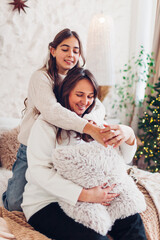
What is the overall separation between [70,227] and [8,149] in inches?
39.6

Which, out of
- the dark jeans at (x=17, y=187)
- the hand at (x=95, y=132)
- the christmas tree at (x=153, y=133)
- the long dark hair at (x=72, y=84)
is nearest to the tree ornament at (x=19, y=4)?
the long dark hair at (x=72, y=84)

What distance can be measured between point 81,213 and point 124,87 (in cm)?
252

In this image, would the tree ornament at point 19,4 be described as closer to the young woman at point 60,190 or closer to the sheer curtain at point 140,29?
the young woman at point 60,190

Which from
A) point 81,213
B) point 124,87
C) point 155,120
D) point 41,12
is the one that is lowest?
point 81,213

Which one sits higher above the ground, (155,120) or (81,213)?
(155,120)

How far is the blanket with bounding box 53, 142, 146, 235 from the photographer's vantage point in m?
0.90

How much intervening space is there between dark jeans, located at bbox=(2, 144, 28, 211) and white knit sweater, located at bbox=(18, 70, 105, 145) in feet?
0.40

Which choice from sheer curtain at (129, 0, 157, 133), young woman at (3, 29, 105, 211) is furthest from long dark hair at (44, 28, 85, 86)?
sheer curtain at (129, 0, 157, 133)

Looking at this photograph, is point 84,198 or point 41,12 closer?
point 84,198

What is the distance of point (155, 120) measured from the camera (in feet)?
7.82

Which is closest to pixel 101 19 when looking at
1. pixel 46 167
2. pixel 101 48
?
pixel 101 48

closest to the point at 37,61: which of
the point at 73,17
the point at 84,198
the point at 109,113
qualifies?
the point at 73,17

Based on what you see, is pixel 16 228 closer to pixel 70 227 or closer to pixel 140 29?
pixel 70 227

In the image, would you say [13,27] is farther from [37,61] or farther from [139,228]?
[139,228]
